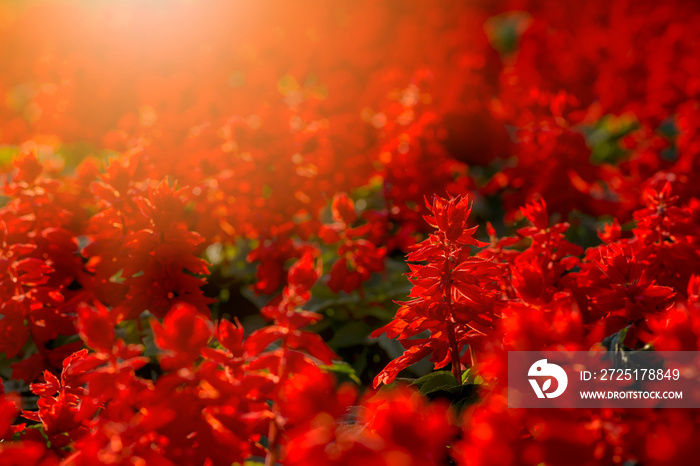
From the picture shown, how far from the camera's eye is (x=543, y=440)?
674mm

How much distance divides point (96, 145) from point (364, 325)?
8.17ft

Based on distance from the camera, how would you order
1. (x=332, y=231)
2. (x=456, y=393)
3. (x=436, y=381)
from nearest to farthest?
(x=456, y=393) < (x=436, y=381) < (x=332, y=231)

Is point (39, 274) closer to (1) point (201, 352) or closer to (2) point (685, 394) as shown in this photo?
(1) point (201, 352)

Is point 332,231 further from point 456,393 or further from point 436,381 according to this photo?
point 456,393

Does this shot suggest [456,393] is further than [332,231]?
No

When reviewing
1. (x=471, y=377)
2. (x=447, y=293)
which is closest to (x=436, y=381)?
(x=471, y=377)

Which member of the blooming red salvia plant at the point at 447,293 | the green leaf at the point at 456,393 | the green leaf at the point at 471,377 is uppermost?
the blooming red salvia plant at the point at 447,293

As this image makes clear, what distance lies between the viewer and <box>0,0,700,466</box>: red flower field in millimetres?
789

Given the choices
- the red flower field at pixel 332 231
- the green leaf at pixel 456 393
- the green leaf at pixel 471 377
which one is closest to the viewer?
the red flower field at pixel 332 231

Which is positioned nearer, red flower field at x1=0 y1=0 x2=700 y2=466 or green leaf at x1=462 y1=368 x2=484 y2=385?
red flower field at x1=0 y1=0 x2=700 y2=466

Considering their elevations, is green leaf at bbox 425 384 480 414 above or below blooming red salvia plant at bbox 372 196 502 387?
below

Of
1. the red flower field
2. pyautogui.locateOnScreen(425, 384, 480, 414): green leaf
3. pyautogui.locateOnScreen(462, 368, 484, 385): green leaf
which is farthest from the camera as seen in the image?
pyautogui.locateOnScreen(462, 368, 484, 385): green leaf

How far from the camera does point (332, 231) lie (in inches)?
70.4

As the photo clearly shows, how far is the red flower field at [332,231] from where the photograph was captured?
2.59 feet
